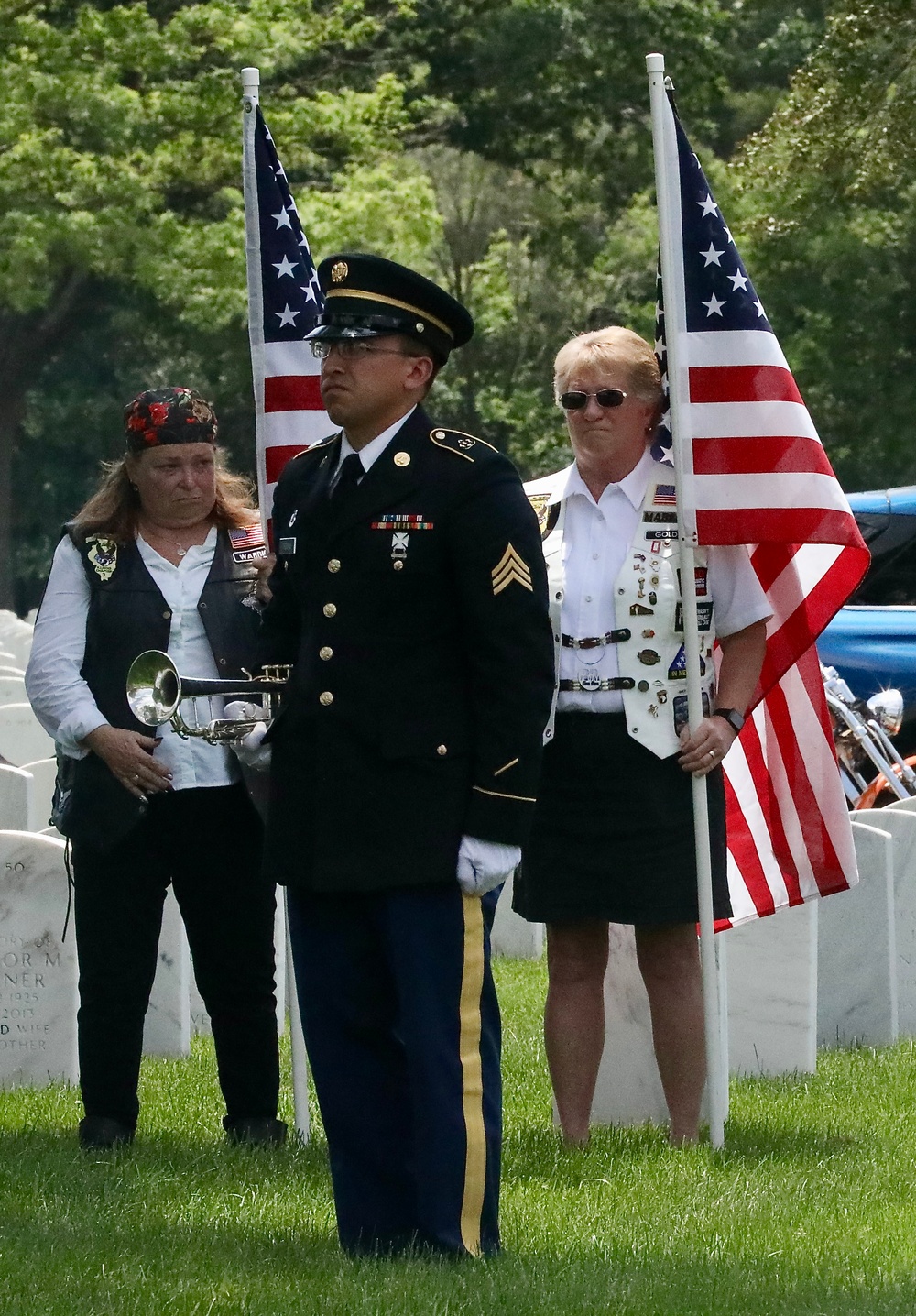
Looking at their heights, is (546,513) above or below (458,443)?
below

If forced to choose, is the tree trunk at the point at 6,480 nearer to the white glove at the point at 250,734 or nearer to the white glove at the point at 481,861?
the white glove at the point at 250,734

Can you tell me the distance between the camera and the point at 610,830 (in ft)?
18.6

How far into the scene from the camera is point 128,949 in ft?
19.0

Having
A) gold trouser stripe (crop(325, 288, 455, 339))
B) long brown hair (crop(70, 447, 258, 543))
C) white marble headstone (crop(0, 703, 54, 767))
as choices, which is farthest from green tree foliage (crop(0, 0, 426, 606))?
gold trouser stripe (crop(325, 288, 455, 339))

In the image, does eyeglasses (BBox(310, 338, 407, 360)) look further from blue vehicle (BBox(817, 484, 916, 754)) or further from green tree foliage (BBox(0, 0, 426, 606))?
green tree foliage (BBox(0, 0, 426, 606))

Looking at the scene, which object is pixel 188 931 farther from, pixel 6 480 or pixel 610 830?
pixel 6 480

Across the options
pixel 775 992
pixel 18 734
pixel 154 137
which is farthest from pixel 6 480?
pixel 775 992

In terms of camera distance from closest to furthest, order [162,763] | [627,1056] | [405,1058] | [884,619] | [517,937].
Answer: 1. [405,1058]
2. [162,763]
3. [627,1056]
4. [517,937]
5. [884,619]

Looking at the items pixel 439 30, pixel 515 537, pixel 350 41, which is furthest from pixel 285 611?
pixel 439 30

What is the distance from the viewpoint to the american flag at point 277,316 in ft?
20.0

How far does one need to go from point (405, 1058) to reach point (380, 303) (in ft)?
5.11

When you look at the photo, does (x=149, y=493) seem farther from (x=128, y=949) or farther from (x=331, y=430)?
(x=128, y=949)

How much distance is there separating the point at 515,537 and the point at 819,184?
68.0 ft

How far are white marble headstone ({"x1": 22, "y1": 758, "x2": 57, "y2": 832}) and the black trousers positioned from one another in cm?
323
